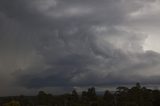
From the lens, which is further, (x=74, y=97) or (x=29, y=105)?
(x=74, y=97)

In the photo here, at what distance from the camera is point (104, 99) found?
163625 mm

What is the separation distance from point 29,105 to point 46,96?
2374cm

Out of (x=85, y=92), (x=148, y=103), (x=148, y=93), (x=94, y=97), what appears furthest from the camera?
(x=85, y=92)

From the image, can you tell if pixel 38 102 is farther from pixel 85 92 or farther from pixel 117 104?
pixel 117 104

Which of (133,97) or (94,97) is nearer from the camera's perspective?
(133,97)

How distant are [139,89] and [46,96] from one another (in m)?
49.7

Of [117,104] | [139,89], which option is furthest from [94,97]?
[117,104]

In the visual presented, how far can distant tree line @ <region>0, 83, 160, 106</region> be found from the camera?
457ft

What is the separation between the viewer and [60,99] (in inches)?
7101

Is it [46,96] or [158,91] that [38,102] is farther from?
[158,91]

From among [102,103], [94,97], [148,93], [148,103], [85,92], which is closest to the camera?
[148,103]

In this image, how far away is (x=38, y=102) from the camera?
582ft

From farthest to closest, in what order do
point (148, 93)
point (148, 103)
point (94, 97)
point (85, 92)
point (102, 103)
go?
point (85, 92) → point (94, 97) → point (148, 93) → point (102, 103) → point (148, 103)

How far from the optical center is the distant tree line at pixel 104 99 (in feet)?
457
